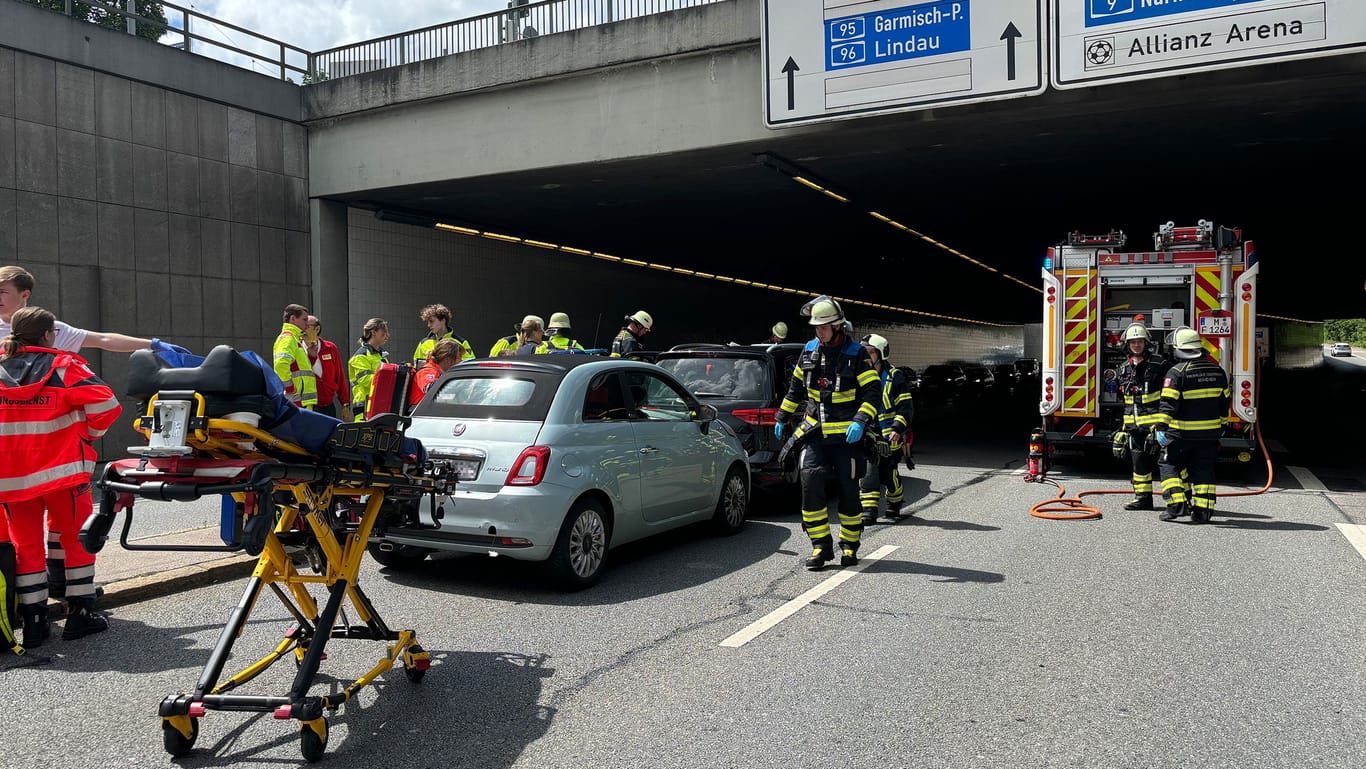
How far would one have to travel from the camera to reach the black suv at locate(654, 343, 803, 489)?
9734 millimetres

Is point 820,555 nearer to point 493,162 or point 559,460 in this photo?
point 559,460

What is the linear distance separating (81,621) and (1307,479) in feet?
43.8

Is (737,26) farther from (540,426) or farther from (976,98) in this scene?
(540,426)

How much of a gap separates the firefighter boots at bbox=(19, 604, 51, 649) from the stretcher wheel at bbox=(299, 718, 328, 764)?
2.55 m

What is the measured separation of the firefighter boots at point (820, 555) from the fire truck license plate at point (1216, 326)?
7253 millimetres

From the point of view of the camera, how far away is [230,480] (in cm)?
364

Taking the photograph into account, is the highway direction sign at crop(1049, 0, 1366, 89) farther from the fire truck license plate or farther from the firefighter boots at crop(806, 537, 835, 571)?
the firefighter boots at crop(806, 537, 835, 571)

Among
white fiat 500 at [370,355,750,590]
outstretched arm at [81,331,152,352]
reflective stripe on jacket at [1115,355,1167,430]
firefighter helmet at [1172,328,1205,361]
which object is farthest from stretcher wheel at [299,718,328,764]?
firefighter helmet at [1172,328,1205,361]

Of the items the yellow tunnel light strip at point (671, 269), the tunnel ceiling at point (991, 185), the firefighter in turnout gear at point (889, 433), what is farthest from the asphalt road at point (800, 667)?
the yellow tunnel light strip at point (671, 269)

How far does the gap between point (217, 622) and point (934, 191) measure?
15.6 meters

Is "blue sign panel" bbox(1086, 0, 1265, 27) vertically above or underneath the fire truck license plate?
above

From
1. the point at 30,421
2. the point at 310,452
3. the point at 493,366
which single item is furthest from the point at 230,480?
the point at 493,366

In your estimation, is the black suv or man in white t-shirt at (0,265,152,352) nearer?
man in white t-shirt at (0,265,152,352)

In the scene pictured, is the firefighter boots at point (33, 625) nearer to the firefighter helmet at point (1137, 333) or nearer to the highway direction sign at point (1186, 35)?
the firefighter helmet at point (1137, 333)
